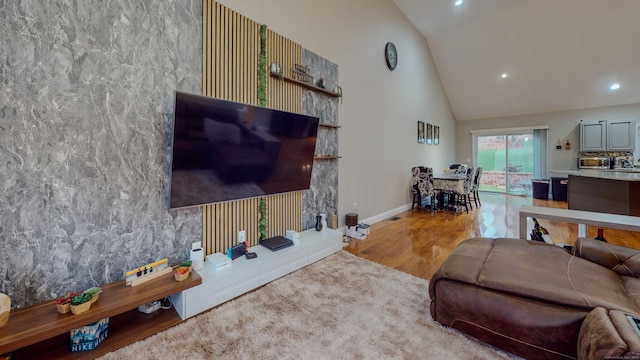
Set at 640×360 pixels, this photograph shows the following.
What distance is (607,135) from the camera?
694 cm

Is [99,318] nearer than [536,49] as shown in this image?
Yes

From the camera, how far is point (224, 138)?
7.29 ft

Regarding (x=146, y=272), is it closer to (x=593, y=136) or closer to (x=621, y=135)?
(x=593, y=136)

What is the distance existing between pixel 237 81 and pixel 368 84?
2.65 meters

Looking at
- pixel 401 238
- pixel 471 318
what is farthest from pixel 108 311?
pixel 401 238

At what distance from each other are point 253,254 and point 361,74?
3.40m

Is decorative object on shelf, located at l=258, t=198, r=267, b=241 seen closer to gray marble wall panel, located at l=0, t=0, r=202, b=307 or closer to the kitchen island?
gray marble wall panel, located at l=0, t=0, r=202, b=307

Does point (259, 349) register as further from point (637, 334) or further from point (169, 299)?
point (637, 334)

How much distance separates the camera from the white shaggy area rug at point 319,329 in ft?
5.19

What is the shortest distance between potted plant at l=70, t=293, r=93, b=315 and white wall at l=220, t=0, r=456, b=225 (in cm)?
268

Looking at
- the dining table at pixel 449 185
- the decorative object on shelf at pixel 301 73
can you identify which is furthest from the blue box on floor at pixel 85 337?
the dining table at pixel 449 185

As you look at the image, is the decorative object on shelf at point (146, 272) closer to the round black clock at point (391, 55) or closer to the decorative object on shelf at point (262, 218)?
the decorative object on shelf at point (262, 218)

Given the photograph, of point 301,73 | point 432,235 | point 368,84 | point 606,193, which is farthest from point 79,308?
point 606,193

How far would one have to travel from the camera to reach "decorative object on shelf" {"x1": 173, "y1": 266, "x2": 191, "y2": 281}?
73.6 inches
